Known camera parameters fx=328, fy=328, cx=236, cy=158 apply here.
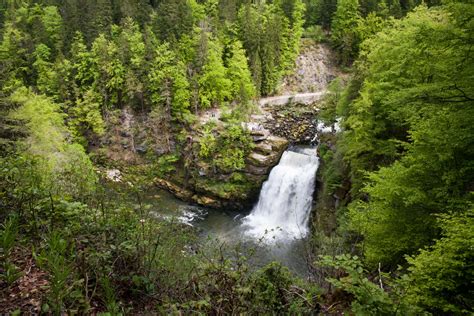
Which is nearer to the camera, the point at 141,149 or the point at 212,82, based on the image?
the point at 141,149

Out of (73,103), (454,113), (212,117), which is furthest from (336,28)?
(454,113)

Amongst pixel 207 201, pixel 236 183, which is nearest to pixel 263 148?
pixel 236 183

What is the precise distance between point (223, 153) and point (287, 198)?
6490 mm

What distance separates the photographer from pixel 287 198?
24547 mm

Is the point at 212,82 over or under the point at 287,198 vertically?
over

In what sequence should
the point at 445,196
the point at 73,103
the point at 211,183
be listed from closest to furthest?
the point at 445,196 → the point at 211,183 → the point at 73,103

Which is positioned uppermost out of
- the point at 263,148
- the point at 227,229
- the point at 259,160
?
the point at 263,148

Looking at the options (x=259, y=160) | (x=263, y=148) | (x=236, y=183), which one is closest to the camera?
(x=259, y=160)

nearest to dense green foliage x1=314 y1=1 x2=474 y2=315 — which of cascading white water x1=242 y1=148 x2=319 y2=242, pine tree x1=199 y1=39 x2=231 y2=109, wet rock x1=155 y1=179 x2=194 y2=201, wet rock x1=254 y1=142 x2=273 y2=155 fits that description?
cascading white water x1=242 y1=148 x2=319 y2=242

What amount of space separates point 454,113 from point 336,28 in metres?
39.7

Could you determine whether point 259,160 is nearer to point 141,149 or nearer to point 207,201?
point 207,201

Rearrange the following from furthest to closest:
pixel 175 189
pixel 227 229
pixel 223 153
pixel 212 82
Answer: pixel 212 82
pixel 175 189
pixel 223 153
pixel 227 229

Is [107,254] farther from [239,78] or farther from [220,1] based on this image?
[220,1]

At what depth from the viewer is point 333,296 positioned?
7.16 meters
